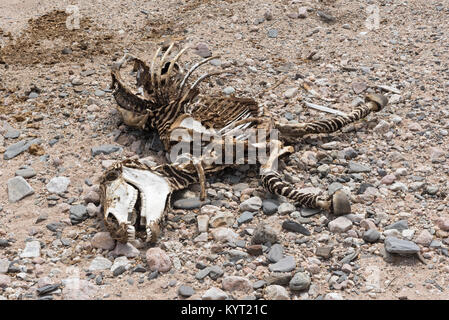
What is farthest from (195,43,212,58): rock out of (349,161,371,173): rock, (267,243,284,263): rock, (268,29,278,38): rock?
(267,243,284,263): rock

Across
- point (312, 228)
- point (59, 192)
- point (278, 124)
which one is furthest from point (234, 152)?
point (59, 192)

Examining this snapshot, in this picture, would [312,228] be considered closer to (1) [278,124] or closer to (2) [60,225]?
(1) [278,124]

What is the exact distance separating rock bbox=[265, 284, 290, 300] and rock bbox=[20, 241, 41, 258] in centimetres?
142

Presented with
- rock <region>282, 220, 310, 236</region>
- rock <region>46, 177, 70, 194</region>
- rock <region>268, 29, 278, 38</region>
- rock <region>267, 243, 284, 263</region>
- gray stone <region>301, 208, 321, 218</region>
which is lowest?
rock <region>267, 243, 284, 263</region>

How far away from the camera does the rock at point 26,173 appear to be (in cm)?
402

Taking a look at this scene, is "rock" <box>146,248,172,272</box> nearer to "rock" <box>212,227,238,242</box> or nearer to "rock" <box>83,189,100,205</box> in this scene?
"rock" <box>212,227,238,242</box>

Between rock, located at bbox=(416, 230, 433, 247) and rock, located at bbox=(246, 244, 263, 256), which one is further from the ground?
rock, located at bbox=(416, 230, 433, 247)

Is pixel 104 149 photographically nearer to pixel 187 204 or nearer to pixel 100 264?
pixel 187 204

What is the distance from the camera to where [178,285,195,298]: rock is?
2916 millimetres

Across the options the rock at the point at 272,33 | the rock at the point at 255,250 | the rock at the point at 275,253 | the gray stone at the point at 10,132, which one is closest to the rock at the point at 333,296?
the rock at the point at 275,253

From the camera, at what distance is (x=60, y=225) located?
11.5 ft

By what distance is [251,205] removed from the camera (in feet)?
11.8

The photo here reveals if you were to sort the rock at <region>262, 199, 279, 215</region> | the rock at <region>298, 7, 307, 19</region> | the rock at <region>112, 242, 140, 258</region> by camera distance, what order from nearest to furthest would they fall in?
the rock at <region>112, 242, 140, 258</region> → the rock at <region>262, 199, 279, 215</region> → the rock at <region>298, 7, 307, 19</region>

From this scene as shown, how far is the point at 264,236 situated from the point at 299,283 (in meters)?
0.45
